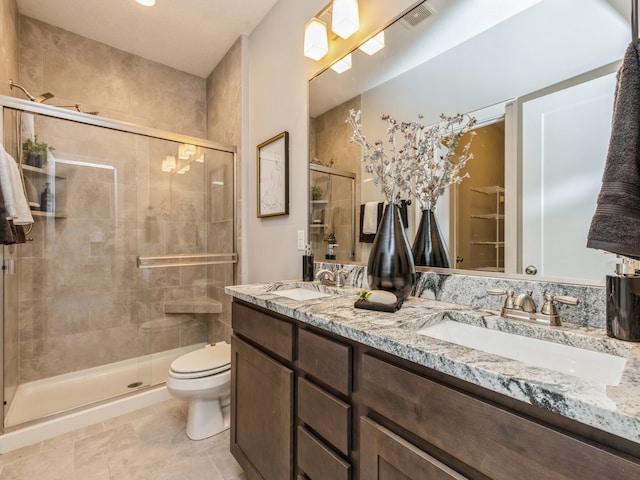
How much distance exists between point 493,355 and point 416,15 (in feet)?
4.24

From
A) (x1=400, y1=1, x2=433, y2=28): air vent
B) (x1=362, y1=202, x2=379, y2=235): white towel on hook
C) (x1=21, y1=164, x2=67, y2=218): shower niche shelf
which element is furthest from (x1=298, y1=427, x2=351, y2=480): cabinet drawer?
(x1=21, y1=164, x2=67, y2=218): shower niche shelf

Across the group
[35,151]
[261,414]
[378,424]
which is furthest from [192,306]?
[378,424]

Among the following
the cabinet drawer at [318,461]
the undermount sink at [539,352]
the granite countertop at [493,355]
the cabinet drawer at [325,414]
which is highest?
the granite countertop at [493,355]

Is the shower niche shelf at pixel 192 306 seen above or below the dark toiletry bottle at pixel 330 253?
below

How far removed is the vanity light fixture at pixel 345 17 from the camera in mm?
1458

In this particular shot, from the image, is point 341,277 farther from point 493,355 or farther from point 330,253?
point 493,355

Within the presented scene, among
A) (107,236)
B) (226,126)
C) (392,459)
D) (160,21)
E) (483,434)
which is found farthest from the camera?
(226,126)

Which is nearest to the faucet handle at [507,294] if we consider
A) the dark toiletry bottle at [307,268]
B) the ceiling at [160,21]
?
the dark toiletry bottle at [307,268]

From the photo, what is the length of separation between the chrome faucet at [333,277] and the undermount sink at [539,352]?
65 cm

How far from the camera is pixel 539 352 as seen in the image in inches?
31.2

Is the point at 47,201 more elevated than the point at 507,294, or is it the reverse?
the point at 47,201

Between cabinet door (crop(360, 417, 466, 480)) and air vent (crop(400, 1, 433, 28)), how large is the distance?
4.68ft

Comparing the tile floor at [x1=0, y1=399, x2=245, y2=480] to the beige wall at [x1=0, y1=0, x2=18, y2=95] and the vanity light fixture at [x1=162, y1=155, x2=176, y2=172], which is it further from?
the beige wall at [x1=0, y1=0, x2=18, y2=95]

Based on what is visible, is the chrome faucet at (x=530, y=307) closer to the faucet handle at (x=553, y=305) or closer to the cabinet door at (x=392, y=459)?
the faucet handle at (x=553, y=305)
